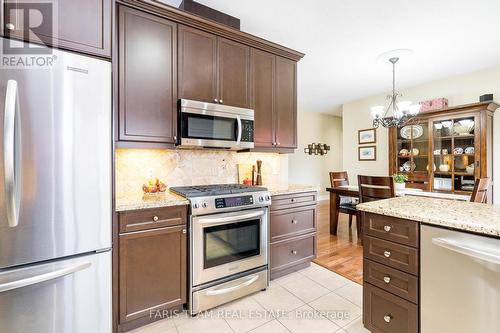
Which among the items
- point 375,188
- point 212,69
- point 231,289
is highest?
point 212,69

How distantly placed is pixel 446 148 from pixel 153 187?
4.55 meters

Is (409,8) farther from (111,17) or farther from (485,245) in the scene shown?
(111,17)

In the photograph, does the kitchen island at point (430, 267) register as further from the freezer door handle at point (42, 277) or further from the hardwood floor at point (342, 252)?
the freezer door handle at point (42, 277)

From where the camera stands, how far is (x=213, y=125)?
7.24 ft

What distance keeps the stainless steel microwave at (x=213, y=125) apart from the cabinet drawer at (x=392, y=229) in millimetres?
1300

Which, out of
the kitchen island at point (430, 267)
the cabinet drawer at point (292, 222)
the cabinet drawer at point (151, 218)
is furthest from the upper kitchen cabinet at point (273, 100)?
the kitchen island at point (430, 267)

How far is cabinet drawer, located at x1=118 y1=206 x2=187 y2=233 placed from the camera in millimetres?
1600

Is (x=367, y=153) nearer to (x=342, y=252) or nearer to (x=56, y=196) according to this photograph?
(x=342, y=252)

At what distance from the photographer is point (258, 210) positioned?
2.11 m

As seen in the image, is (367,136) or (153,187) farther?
(367,136)

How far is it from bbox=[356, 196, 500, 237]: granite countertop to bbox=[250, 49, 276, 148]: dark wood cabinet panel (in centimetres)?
133

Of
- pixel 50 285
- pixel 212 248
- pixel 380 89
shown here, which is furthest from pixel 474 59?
pixel 50 285

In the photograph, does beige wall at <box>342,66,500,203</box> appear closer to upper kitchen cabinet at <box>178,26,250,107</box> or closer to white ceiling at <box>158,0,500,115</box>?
white ceiling at <box>158,0,500,115</box>

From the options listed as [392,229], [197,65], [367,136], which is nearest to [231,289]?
[392,229]
